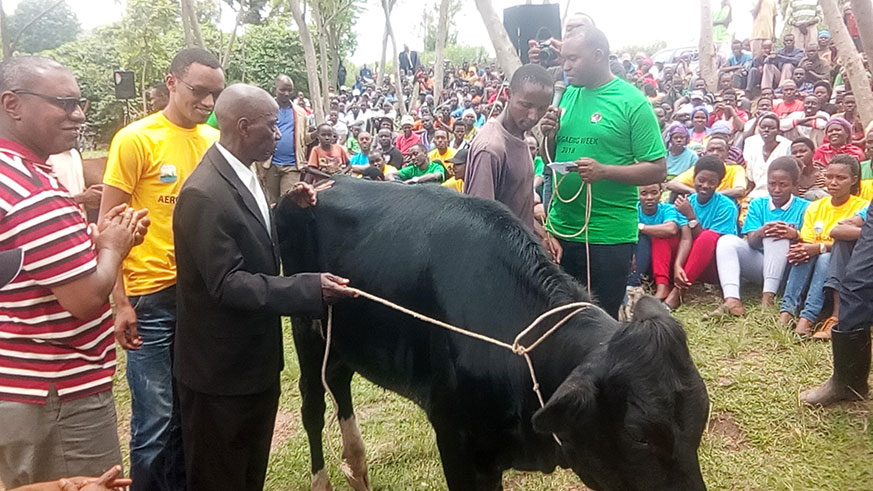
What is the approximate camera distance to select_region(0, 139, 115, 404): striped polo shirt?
197 cm

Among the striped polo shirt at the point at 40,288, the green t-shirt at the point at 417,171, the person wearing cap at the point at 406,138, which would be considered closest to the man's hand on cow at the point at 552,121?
the striped polo shirt at the point at 40,288

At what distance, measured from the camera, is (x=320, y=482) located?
381cm

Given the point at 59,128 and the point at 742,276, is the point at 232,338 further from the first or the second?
the point at 742,276

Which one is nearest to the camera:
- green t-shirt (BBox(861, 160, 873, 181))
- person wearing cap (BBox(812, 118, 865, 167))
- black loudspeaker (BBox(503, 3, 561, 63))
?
green t-shirt (BBox(861, 160, 873, 181))

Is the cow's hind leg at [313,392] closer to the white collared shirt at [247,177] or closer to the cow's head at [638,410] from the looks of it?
the white collared shirt at [247,177]

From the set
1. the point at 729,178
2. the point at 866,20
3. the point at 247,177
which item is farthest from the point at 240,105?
the point at 729,178

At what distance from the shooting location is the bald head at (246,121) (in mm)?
2482

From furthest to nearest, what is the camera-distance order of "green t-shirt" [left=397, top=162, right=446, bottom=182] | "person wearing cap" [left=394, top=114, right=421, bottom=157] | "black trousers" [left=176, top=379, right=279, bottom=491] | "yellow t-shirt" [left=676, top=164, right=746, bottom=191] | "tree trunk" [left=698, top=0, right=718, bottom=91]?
1. "tree trunk" [left=698, top=0, right=718, bottom=91]
2. "person wearing cap" [left=394, top=114, right=421, bottom=157]
3. "green t-shirt" [left=397, top=162, right=446, bottom=182]
4. "yellow t-shirt" [left=676, top=164, right=746, bottom=191]
5. "black trousers" [left=176, top=379, right=279, bottom=491]

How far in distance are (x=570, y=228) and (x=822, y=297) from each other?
2.90 metres

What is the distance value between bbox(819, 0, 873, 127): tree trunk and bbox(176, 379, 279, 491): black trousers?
22.6ft

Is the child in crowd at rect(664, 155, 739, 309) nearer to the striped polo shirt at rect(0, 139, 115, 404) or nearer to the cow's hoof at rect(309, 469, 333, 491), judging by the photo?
the cow's hoof at rect(309, 469, 333, 491)

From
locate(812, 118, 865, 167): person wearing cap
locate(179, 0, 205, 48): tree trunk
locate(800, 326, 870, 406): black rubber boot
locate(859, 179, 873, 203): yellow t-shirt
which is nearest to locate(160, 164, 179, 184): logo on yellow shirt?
locate(800, 326, 870, 406): black rubber boot

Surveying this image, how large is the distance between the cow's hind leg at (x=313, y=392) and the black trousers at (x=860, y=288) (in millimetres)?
3193

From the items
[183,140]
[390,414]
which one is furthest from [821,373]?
[183,140]
